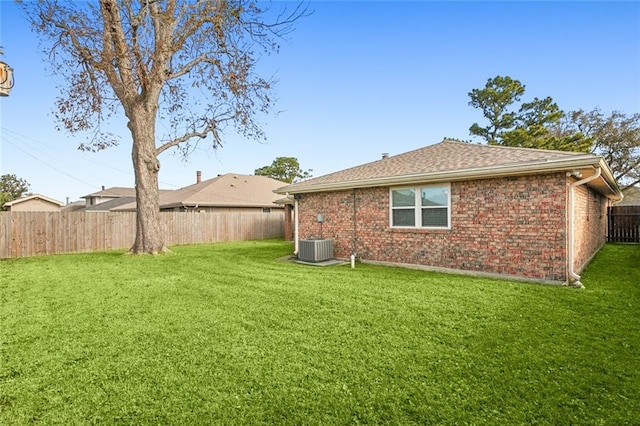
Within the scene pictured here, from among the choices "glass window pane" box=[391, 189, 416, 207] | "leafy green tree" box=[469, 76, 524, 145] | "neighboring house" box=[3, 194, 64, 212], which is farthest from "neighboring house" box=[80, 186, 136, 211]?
"leafy green tree" box=[469, 76, 524, 145]

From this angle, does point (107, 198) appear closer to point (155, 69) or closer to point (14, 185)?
point (14, 185)

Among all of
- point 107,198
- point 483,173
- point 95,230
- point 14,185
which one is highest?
point 14,185

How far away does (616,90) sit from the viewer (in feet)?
48.9

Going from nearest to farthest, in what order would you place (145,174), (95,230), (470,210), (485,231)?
(485,231) → (470,210) → (145,174) → (95,230)

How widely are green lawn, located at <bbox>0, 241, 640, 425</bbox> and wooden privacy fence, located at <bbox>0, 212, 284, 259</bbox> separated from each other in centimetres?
663

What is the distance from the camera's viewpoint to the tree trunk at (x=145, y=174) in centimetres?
1133

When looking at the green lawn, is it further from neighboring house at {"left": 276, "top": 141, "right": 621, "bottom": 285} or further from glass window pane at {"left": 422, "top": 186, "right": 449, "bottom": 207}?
glass window pane at {"left": 422, "top": 186, "right": 449, "bottom": 207}

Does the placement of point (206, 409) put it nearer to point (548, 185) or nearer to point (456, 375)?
point (456, 375)

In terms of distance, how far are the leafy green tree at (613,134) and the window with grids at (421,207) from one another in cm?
2254

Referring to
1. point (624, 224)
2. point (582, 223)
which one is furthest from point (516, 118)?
point (582, 223)

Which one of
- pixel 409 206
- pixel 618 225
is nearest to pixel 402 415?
pixel 409 206

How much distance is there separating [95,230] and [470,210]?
1383 cm

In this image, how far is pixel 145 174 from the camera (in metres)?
11.5

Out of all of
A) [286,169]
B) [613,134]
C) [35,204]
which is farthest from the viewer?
[286,169]
